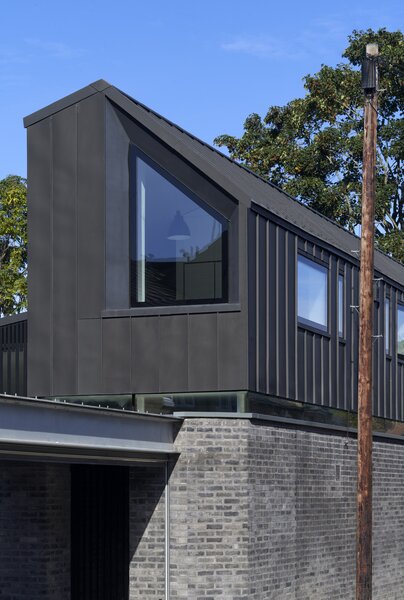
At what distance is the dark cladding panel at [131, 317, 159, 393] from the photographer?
21875 millimetres

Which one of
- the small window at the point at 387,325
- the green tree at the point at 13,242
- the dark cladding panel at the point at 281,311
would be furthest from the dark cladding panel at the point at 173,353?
the green tree at the point at 13,242

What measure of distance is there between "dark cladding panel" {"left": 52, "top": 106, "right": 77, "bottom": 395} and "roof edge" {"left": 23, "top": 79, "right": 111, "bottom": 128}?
122mm

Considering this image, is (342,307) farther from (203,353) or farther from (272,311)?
(203,353)

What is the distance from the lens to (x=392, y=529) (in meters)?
29.6

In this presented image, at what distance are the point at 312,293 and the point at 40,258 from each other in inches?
213

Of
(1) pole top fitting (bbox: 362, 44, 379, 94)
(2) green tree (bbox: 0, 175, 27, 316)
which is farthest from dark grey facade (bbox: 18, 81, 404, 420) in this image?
(2) green tree (bbox: 0, 175, 27, 316)

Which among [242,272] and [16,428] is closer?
[16,428]

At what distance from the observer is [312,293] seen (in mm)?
24922

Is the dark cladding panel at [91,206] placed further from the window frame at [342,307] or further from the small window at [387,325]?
the small window at [387,325]

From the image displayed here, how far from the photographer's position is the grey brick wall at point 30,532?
838 inches

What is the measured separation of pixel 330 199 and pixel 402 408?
26973mm

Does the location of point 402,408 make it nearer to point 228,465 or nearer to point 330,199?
point 228,465

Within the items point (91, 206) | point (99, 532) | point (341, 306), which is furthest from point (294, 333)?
point (99, 532)

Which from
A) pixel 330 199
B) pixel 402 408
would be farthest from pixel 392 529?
pixel 330 199
